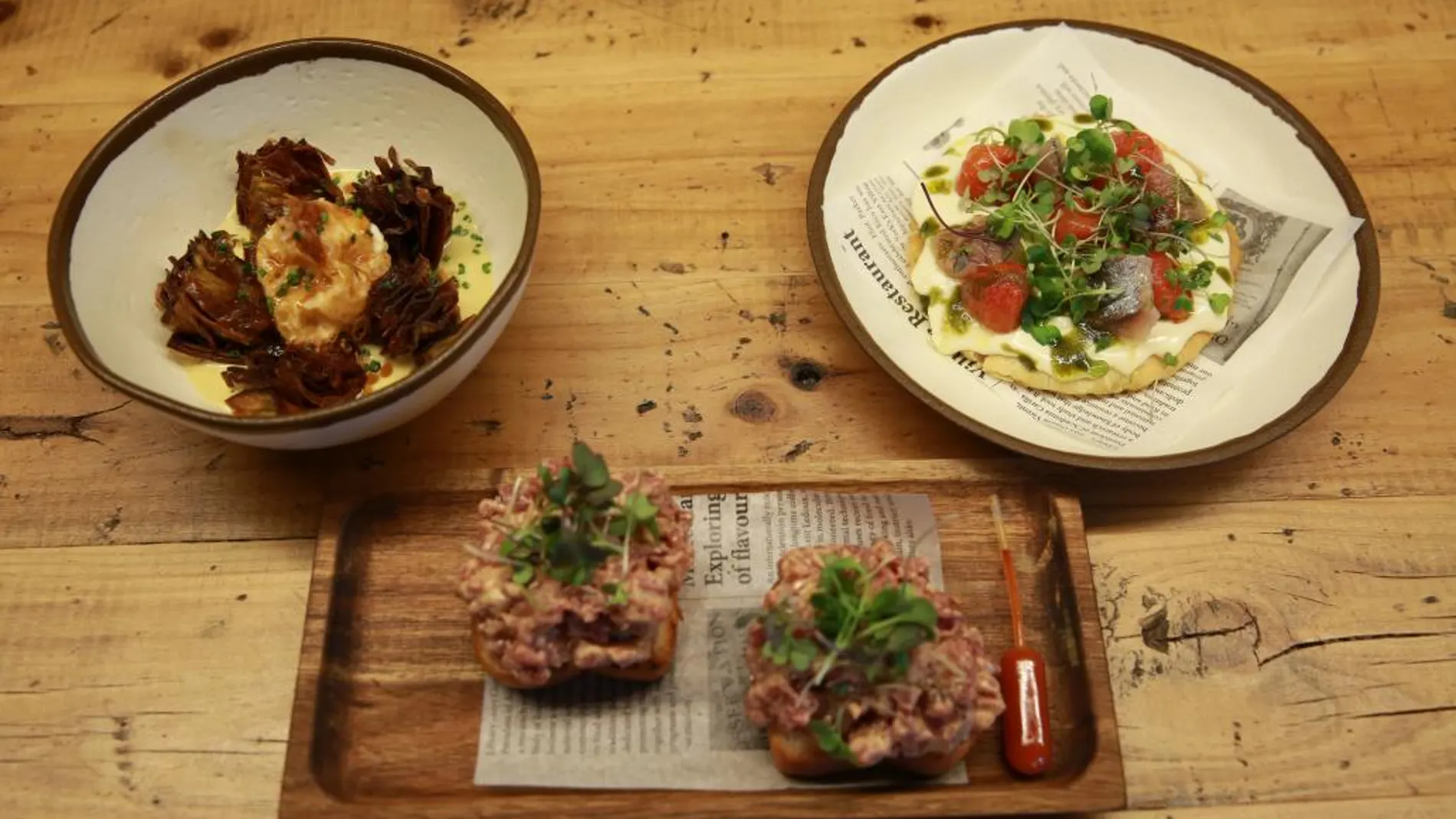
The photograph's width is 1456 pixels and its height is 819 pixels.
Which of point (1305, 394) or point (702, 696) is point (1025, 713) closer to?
point (702, 696)

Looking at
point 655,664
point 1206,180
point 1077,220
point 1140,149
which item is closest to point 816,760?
point 655,664

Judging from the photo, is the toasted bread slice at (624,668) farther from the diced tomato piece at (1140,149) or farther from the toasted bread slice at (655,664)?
the diced tomato piece at (1140,149)

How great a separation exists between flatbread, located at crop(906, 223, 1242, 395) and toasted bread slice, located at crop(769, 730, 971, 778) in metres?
0.79

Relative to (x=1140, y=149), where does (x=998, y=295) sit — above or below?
below

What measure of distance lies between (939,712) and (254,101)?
5.79ft

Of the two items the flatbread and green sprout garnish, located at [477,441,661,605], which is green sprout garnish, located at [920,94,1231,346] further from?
green sprout garnish, located at [477,441,661,605]

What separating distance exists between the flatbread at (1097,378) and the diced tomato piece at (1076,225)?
290 mm

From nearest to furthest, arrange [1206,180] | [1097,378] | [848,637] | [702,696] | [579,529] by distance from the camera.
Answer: [848,637], [579,529], [702,696], [1097,378], [1206,180]

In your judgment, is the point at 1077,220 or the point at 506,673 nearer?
the point at 506,673

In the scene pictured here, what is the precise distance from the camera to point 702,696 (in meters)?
1.86

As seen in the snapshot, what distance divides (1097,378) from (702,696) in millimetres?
1013

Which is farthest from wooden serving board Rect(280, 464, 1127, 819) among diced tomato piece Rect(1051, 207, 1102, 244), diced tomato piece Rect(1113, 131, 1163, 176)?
diced tomato piece Rect(1113, 131, 1163, 176)

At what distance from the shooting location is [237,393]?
2.03m

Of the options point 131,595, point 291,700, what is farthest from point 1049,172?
point 131,595
